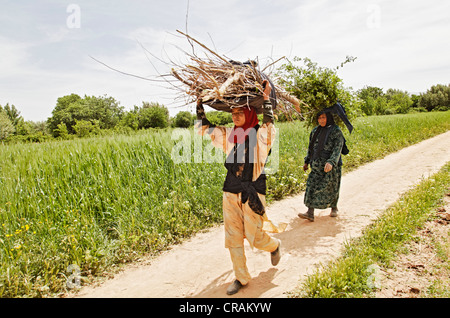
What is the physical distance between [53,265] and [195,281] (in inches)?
68.7

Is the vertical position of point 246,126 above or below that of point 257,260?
above

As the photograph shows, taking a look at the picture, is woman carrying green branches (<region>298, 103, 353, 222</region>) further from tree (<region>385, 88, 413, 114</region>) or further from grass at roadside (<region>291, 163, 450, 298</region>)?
tree (<region>385, 88, 413, 114</region>)

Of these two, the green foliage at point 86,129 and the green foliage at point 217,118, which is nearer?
the green foliage at point 86,129

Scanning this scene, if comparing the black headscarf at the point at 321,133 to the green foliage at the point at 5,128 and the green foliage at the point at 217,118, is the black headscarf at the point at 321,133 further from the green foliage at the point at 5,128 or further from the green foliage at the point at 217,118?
the green foliage at the point at 5,128

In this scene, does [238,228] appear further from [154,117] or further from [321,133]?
[154,117]

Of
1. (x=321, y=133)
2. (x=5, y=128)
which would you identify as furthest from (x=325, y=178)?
(x=5, y=128)

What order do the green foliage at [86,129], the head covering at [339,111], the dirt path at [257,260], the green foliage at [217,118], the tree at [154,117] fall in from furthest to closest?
the tree at [154,117] → the green foliage at [217,118] → the green foliage at [86,129] → the head covering at [339,111] → the dirt path at [257,260]

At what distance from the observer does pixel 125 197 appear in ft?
15.6

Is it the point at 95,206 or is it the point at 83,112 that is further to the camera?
the point at 83,112

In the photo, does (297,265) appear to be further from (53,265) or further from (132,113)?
(132,113)

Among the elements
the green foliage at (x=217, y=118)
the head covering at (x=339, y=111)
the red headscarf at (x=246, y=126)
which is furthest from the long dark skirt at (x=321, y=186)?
the green foliage at (x=217, y=118)

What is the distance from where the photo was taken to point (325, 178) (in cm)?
490

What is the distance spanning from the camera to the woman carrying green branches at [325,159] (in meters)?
4.78

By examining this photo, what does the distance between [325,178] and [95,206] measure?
152 inches
